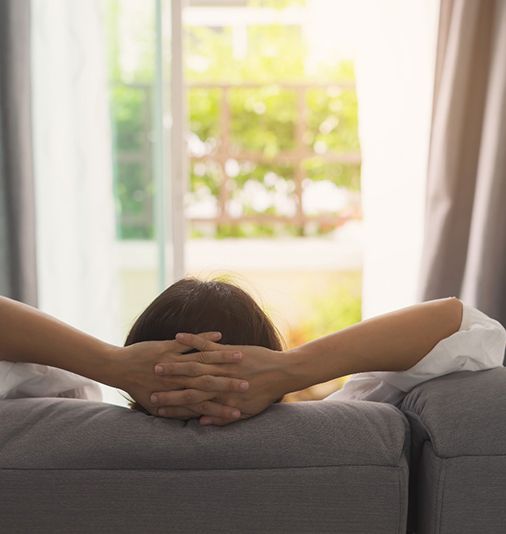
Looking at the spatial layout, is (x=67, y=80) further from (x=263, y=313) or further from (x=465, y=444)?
(x=465, y=444)

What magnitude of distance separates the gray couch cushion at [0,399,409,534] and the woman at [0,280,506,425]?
82mm

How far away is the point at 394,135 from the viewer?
3154mm

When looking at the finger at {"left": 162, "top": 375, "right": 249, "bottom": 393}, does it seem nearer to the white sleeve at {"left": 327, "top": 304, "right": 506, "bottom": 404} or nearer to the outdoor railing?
the white sleeve at {"left": 327, "top": 304, "right": 506, "bottom": 404}

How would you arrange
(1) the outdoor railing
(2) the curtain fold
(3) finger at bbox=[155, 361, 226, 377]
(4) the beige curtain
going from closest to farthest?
(3) finger at bbox=[155, 361, 226, 377]
(2) the curtain fold
(4) the beige curtain
(1) the outdoor railing

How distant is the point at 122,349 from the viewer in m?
1.30

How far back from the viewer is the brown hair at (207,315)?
4.34 ft

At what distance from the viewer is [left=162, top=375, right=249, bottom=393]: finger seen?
1.24m

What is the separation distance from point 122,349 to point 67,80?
6.58ft

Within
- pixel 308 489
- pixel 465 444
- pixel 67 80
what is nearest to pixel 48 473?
pixel 308 489

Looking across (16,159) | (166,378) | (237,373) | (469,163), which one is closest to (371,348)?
(237,373)

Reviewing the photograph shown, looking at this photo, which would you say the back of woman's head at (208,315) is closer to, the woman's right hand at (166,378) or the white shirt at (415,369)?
the woman's right hand at (166,378)

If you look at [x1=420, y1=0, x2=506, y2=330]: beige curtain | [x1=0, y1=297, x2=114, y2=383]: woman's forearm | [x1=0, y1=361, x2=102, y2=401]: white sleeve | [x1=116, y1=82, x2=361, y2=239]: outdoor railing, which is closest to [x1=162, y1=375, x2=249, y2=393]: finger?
[x1=0, y1=297, x2=114, y2=383]: woman's forearm

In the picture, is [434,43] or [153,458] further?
[434,43]

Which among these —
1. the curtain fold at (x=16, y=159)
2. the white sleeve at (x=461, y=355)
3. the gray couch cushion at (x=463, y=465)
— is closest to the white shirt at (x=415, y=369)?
the white sleeve at (x=461, y=355)
